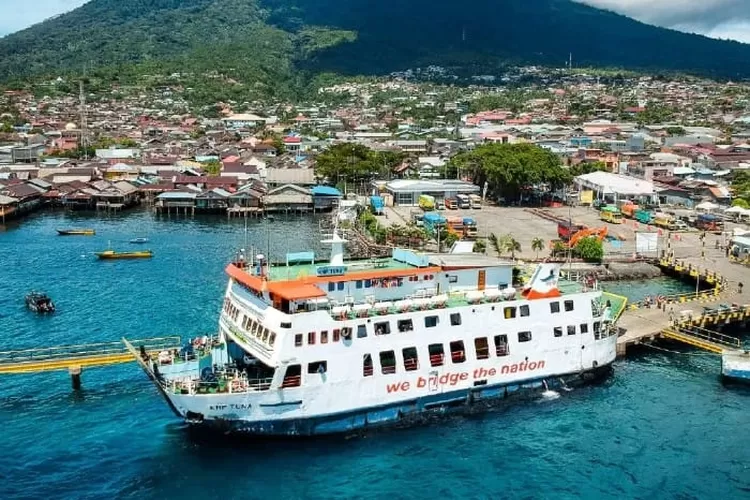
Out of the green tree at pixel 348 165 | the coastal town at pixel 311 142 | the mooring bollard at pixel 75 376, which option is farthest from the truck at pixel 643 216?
the mooring bollard at pixel 75 376

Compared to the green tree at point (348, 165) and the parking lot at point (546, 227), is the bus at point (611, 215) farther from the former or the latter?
the green tree at point (348, 165)

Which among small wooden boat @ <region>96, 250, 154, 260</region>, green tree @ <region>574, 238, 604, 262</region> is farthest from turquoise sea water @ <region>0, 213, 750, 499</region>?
small wooden boat @ <region>96, 250, 154, 260</region>

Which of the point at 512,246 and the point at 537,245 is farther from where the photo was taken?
the point at 537,245

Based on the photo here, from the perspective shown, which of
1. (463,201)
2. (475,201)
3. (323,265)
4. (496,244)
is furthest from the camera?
(475,201)

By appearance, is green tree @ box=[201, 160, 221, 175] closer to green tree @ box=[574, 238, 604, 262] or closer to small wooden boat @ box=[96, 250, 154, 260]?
small wooden boat @ box=[96, 250, 154, 260]

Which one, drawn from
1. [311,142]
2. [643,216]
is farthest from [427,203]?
[311,142]

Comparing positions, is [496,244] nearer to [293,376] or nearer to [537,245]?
[537,245]

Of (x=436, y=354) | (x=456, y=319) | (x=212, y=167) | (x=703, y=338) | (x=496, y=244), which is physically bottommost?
(x=703, y=338)

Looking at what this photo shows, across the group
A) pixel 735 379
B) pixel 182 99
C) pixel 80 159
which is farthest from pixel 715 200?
pixel 182 99

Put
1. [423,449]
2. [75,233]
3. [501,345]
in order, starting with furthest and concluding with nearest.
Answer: [75,233] → [501,345] → [423,449]
